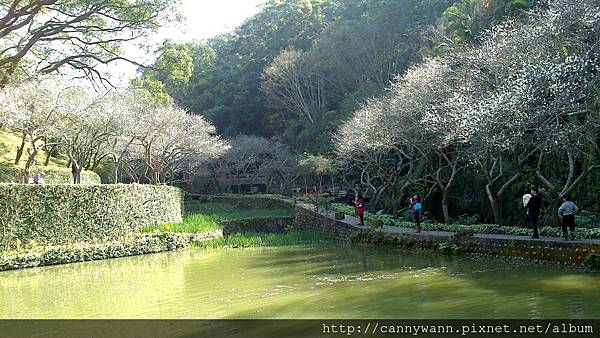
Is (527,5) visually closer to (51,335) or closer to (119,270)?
(119,270)

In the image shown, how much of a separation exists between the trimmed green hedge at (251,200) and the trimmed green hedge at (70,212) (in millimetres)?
12580

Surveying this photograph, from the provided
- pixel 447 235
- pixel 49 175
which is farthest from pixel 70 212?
pixel 447 235

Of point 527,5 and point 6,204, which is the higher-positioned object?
point 527,5

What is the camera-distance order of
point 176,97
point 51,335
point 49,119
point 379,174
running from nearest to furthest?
point 51,335 < point 49,119 < point 379,174 < point 176,97

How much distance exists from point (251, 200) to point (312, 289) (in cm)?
2956

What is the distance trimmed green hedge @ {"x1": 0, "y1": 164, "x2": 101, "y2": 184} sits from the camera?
79.5 ft

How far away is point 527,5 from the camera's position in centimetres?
2103

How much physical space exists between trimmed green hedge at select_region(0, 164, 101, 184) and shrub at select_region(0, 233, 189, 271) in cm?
741

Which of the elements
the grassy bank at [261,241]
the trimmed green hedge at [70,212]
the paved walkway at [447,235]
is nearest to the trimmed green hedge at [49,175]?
the trimmed green hedge at [70,212]

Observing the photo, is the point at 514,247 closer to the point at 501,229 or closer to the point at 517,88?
the point at 501,229

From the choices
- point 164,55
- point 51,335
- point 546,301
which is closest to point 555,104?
point 546,301

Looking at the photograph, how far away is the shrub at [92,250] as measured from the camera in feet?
54.1

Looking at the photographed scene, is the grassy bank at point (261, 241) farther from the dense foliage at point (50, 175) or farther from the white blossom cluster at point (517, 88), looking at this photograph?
the dense foliage at point (50, 175)

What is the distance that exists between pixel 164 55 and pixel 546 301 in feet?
63.7
